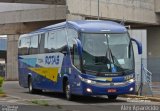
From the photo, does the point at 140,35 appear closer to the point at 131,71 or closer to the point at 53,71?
the point at 53,71

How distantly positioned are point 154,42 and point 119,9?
42.0 feet

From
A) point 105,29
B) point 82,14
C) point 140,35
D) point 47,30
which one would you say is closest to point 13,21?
point 82,14

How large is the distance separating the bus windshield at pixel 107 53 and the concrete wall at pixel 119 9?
2012cm

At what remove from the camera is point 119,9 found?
153ft

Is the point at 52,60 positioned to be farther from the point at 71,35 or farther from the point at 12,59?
the point at 12,59

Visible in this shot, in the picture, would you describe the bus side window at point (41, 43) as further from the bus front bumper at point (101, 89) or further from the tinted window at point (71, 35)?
the bus front bumper at point (101, 89)

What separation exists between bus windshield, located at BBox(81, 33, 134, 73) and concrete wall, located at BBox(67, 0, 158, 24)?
2012 centimetres

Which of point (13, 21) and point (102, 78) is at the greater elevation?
point (13, 21)

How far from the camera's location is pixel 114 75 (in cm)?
2081

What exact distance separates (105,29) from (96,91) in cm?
286

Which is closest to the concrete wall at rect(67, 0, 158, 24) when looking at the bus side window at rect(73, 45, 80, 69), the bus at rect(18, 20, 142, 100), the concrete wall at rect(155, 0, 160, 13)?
the concrete wall at rect(155, 0, 160, 13)

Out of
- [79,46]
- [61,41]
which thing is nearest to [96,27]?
[79,46]

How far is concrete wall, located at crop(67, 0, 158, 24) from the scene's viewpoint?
138ft

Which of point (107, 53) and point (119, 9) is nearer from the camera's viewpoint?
point (107, 53)
